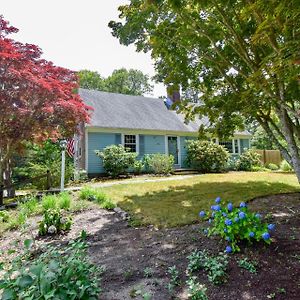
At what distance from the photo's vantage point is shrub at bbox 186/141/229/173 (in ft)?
53.3

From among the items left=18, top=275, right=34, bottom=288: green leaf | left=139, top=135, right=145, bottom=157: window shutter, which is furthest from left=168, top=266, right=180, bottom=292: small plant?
left=139, top=135, right=145, bottom=157: window shutter

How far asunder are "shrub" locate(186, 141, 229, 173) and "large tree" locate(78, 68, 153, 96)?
21731mm

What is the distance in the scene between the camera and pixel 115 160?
1360 cm

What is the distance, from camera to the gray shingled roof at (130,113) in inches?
600

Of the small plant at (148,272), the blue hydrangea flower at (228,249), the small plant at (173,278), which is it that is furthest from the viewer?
the blue hydrangea flower at (228,249)

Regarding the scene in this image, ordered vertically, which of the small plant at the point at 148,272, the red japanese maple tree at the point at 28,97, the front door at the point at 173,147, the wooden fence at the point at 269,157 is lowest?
the small plant at the point at 148,272

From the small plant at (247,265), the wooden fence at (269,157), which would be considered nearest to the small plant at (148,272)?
the small plant at (247,265)

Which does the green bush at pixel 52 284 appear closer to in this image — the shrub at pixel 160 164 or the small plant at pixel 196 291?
the small plant at pixel 196 291

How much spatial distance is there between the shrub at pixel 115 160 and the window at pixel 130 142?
1614mm

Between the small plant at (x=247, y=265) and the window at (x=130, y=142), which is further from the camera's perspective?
the window at (x=130, y=142)

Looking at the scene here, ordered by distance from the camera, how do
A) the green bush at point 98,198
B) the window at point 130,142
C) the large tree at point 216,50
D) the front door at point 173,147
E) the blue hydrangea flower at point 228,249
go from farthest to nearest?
the front door at point 173,147, the window at point 130,142, the green bush at point 98,198, the large tree at point 216,50, the blue hydrangea flower at point 228,249

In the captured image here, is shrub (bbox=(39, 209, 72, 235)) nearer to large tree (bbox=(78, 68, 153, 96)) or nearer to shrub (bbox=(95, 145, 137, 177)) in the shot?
shrub (bbox=(95, 145, 137, 177))

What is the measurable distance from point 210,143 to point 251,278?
563 inches

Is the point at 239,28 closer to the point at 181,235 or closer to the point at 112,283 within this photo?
the point at 181,235
